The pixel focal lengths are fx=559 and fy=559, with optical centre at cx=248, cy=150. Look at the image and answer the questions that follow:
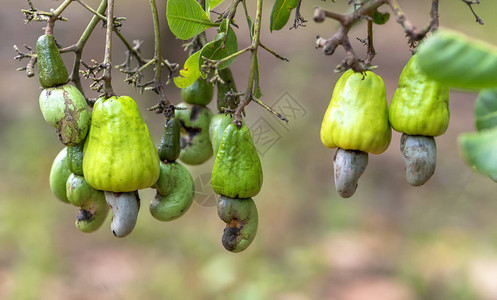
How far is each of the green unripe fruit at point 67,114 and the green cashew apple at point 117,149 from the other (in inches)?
1.4

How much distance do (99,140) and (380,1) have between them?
67 cm

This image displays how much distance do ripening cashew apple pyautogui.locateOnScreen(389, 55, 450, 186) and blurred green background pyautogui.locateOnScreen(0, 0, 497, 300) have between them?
2457 mm

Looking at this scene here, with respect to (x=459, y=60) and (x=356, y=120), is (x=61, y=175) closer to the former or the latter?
(x=356, y=120)

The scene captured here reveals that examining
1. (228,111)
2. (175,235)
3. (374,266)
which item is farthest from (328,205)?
(228,111)

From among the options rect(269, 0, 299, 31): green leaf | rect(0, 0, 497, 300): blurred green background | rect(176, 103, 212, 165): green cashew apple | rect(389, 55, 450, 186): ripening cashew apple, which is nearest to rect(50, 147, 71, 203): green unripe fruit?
rect(176, 103, 212, 165): green cashew apple

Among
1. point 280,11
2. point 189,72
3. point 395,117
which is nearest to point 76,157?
point 189,72

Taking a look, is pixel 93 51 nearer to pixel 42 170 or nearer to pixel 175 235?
pixel 42 170

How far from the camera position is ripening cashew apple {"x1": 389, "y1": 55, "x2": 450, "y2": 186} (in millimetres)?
1176

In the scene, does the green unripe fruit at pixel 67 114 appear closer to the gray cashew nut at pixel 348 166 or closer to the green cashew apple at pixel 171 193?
the green cashew apple at pixel 171 193

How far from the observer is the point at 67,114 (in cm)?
127

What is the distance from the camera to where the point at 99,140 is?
1.24 m

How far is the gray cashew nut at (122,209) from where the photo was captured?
1.29 meters

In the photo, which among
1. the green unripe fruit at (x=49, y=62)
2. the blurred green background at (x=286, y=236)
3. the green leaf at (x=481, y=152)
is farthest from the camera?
the blurred green background at (x=286, y=236)

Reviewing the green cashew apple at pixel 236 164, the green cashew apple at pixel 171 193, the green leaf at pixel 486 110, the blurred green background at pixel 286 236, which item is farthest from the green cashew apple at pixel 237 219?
the blurred green background at pixel 286 236
